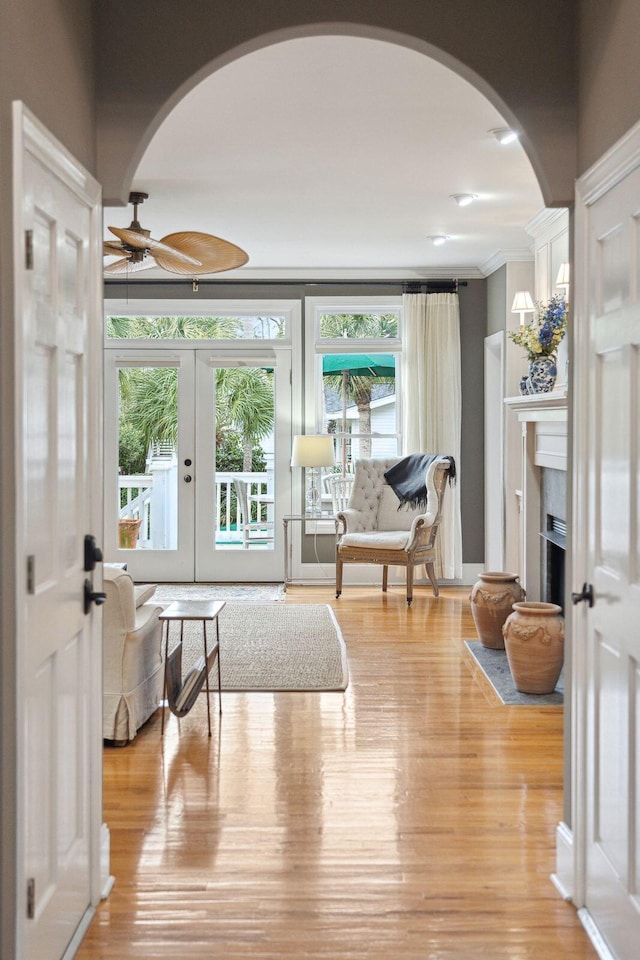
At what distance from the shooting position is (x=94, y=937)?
2354 millimetres

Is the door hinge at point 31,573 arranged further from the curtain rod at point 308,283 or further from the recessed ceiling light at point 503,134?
the curtain rod at point 308,283

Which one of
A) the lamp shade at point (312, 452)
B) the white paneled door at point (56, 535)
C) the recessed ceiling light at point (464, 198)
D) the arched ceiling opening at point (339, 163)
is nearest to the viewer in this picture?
the white paneled door at point (56, 535)

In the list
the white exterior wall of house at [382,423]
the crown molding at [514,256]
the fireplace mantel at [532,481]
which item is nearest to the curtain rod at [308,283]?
the crown molding at [514,256]

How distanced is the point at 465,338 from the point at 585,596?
5.70 meters

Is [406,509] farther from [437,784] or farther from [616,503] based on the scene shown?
[616,503]

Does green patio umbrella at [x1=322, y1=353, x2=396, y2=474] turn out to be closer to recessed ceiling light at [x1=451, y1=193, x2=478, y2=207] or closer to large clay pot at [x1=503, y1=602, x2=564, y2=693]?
recessed ceiling light at [x1=451, y1=193, x2=478, y2=207]

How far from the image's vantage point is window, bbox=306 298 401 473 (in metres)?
7.99

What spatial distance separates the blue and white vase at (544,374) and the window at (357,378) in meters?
2.70

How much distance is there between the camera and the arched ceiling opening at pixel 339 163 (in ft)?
12.0

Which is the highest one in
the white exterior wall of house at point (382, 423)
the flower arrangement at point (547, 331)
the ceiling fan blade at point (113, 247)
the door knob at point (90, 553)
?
the ceiling fan blade at point (113, 247)

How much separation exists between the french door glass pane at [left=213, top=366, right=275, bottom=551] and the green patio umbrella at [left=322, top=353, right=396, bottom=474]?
0.54 m

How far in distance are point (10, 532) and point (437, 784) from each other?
2.22 metres

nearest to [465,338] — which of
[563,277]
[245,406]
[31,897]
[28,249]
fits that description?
[245,406]

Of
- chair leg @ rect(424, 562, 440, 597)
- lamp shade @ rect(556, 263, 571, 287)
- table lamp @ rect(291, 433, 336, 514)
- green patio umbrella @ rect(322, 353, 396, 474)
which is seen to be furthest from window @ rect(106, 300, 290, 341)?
lamp shade @ rect(556, 263, 571, 287)
